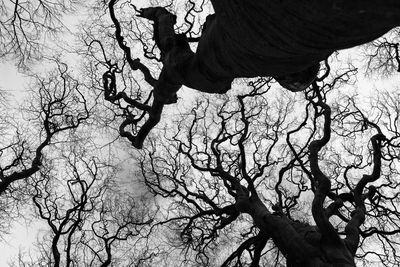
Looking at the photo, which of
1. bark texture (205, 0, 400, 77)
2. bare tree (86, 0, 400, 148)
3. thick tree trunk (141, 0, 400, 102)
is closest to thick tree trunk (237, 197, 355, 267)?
bare tree (86, 0, 400, 148)

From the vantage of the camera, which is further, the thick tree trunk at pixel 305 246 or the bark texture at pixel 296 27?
the thick tree trunk at pixel 305 246

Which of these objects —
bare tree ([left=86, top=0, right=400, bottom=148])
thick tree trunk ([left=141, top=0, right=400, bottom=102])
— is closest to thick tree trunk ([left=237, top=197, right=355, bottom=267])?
bare tree ([left=86, top=0, right=400, bottom=148])

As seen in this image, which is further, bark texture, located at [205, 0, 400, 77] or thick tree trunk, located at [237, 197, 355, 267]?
thick tree trunk, located at [237, 197, 355, 267]

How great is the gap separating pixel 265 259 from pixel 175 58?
9.22m

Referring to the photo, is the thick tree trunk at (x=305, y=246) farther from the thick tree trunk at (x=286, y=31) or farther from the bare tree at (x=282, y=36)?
the thick tree trunk at (x=286, y=31)

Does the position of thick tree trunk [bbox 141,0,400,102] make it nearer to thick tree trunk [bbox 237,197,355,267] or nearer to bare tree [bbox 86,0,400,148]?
bare tree [bbox 86,0,400,148]

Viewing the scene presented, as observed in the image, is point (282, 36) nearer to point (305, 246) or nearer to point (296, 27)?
point (296, 27)

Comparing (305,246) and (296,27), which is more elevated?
(305,246)

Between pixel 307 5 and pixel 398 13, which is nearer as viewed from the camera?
pixel 398 13

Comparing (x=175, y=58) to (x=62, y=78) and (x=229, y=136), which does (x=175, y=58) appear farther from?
(x=62, y=78)

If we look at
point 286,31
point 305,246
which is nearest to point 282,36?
point 286,31

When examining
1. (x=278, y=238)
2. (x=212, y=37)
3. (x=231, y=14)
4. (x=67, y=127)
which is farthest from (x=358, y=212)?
(x=67, y=127)

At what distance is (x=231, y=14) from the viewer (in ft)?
6.95

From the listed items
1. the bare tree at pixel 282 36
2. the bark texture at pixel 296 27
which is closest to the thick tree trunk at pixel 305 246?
the bare tree at pixel 282 36
